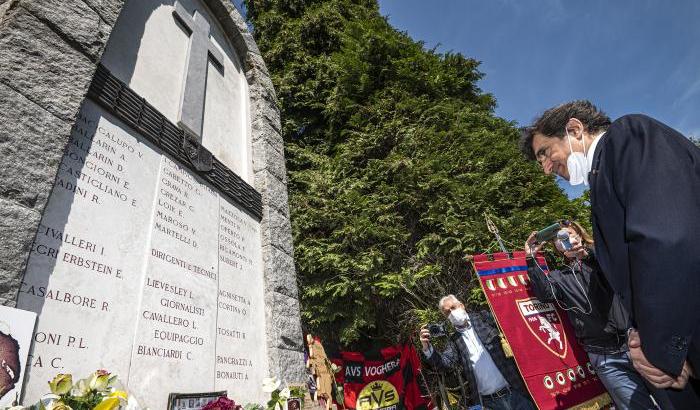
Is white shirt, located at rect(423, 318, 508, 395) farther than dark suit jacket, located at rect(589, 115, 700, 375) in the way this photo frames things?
Yes

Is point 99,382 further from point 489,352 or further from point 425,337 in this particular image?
point 489,352

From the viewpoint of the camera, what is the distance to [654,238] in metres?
1.23

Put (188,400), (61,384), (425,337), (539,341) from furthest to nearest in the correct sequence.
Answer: (425,337), (539,341), (188,400), (61,384)

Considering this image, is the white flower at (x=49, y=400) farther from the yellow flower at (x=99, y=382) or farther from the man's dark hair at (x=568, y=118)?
the man's dark hair at (x=568, y=118)

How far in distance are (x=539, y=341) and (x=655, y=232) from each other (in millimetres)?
2469

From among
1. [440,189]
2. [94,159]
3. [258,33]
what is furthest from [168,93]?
[258,33]

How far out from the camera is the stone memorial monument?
1.67m

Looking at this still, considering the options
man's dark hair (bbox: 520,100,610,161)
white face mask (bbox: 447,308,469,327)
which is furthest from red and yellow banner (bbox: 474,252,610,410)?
man's dark hair (bbox: 520,100,610,161)

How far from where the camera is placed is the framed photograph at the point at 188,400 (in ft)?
6.61

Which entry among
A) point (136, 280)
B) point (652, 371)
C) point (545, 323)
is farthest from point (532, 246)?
point (136, 280)

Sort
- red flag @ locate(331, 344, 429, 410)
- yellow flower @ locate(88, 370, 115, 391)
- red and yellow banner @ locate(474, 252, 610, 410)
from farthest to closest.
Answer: red flag @ locate(331, 344, 429, 410), red and yellow banner @ locate(474, 252, 610, 410), yellow flower @ locate(88, 370, 115, 391)

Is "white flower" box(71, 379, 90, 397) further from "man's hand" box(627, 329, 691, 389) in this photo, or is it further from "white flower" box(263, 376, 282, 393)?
"man's hand" box(627, 329, 691, 389)

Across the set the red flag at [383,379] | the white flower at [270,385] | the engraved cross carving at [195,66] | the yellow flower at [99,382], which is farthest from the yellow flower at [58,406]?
the red flag at [383,379]

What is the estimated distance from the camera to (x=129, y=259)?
211 centimetres
